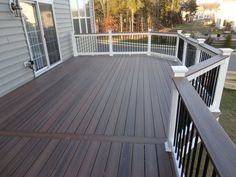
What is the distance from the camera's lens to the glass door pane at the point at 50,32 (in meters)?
5.65

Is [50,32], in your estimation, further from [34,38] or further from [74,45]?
[74,45]

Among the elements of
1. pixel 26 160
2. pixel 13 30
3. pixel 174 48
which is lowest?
pixel 26 160

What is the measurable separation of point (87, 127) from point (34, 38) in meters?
3.62

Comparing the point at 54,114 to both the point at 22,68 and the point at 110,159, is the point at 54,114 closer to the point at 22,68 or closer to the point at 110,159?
the point at 110,159

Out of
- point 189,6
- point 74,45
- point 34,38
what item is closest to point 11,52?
point 34,38

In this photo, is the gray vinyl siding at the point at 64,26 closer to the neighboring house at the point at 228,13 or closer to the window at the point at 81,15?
the window at the point at 81,15

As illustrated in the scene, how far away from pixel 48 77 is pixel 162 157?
4.13 m

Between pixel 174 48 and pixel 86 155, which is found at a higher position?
pixel 174 48

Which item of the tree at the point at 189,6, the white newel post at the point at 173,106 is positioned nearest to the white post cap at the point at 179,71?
the white newel post at the point at 173,106

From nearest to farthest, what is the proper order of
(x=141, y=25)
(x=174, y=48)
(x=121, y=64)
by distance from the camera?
1. (x=121, y=64)
2. (x=174, y=48)
3. (x=141, y=25)

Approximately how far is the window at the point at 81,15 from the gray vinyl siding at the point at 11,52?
398cm

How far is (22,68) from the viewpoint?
15.1ft

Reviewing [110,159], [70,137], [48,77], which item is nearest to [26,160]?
[70,137]

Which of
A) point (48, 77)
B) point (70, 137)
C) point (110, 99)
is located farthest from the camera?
point (48, 77)
